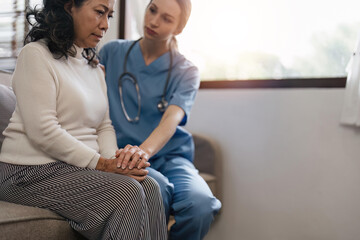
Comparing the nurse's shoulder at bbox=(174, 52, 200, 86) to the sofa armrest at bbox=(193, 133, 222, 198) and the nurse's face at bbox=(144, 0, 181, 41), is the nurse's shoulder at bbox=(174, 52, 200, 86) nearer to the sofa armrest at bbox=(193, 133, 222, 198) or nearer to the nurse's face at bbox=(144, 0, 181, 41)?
the nurse's face at bbox=(144, 0, 181, 41)

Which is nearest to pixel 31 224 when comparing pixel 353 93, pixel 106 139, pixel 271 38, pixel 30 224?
pixel 30 224

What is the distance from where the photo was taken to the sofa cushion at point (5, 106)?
1338 mm

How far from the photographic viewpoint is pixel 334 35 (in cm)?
178

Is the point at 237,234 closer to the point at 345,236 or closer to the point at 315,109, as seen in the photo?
the point at 345,236

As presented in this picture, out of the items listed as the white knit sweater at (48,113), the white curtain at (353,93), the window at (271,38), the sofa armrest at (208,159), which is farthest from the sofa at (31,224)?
the window at (271,38)

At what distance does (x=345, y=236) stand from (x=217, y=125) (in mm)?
769

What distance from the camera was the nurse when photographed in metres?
1.43

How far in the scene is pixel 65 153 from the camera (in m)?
1.08

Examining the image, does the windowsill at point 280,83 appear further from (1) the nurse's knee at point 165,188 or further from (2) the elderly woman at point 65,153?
(2) the elderly woman at point 65,153

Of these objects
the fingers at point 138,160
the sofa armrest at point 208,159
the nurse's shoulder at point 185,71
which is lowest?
the sofa armrest at point 208,159

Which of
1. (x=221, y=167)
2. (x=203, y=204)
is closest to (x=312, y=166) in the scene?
(x=221, y=167)

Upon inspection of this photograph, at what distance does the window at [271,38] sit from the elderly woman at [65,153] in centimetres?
97

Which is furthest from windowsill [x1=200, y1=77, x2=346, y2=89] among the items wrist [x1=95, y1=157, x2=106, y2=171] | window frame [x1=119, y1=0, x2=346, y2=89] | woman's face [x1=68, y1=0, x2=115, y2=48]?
wrist [x1=95, y1=157, x2=106, y2=171]

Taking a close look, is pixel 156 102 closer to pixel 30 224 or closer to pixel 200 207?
pixel 200 207
